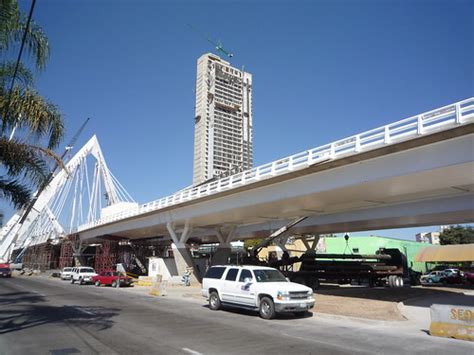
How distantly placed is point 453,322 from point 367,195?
14.0 metres

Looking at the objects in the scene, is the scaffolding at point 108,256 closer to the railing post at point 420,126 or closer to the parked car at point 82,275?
the parked car at point 82,275

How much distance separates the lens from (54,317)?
1455 centimetres

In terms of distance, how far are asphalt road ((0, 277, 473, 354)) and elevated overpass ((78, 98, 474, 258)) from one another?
840 centimetres

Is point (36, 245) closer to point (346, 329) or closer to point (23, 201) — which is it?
point (23, 201)

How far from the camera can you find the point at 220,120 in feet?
393

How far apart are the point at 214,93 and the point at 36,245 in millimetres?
65246

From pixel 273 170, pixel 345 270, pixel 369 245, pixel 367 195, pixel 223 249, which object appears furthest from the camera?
pixel 369 245

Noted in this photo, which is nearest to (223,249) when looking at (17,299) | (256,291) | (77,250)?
(17,299)

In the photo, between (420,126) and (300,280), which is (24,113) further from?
(300,280)

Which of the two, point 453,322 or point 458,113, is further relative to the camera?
point 458,113

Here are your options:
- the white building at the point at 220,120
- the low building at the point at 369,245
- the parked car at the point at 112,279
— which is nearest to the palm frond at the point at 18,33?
the parked car at the point at 112,279

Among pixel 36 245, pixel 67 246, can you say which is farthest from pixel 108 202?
pixel 36 245

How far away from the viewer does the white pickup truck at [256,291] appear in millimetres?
15062

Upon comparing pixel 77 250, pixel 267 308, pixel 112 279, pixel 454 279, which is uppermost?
pixel 77 250
